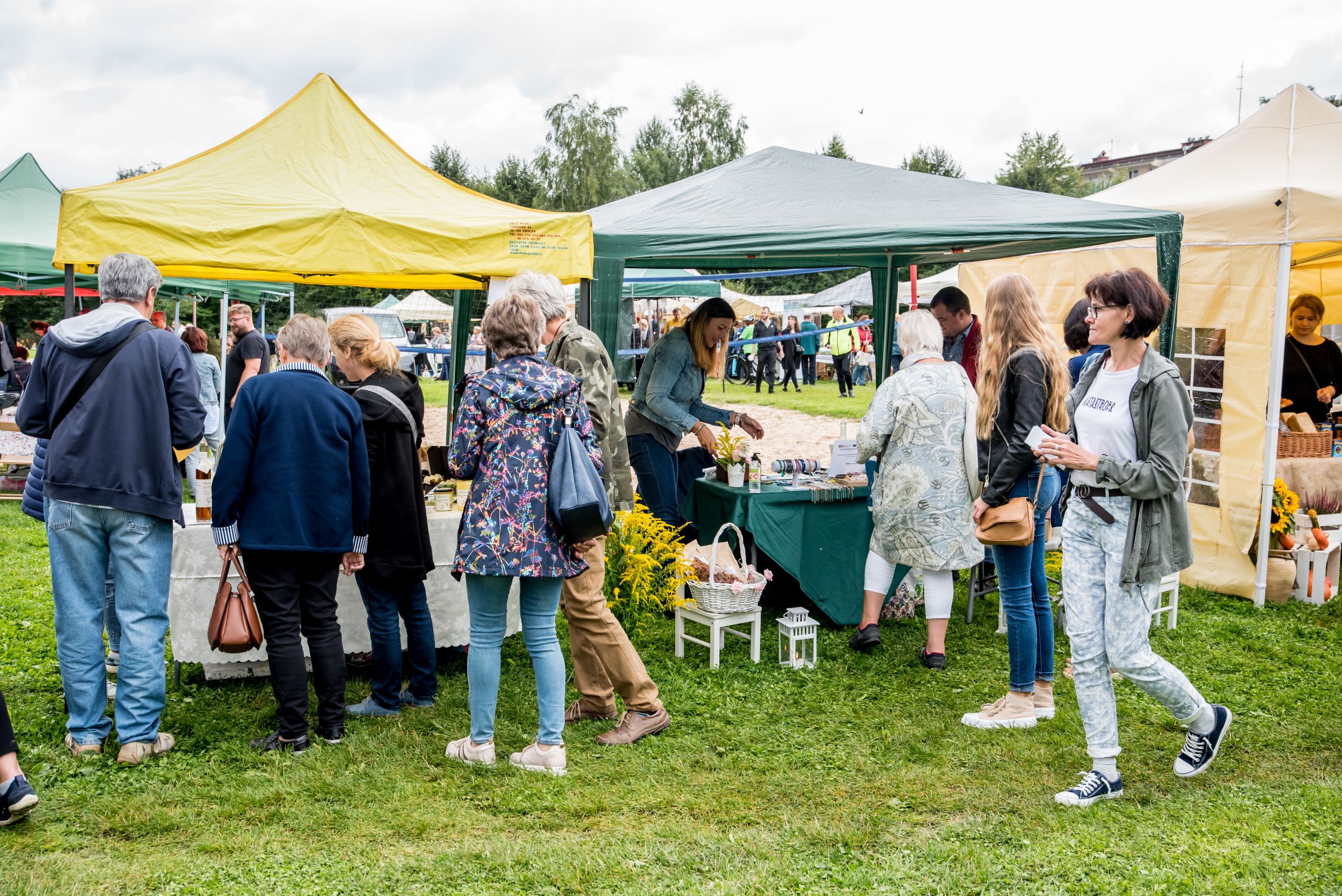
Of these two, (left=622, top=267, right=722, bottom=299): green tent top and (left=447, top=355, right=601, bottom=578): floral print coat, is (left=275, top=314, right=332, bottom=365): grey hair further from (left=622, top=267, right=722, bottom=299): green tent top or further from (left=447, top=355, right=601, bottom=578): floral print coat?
(left=622, top=267, right=722, bottom=299): green tent top

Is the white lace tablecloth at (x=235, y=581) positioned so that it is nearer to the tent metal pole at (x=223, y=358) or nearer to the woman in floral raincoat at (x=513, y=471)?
the woman in floral raincoat at (x=513, y=471)

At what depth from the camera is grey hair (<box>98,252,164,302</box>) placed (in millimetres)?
3297

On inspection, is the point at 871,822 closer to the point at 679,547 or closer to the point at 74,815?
the point at 679,547

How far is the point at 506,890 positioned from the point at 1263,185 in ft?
18.3

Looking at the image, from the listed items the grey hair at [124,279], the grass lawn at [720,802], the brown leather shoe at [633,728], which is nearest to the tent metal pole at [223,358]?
the grass lawn at [720,802]

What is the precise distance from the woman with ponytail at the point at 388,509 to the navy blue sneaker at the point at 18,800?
3.68 ft

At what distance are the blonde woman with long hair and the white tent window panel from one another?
9.02 ft

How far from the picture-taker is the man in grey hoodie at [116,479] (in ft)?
10.5

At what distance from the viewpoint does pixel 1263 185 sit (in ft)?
18.9

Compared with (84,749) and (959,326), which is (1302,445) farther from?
(84,749)

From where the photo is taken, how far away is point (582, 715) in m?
3.87

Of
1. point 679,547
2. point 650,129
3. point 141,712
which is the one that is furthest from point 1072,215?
point 650,129

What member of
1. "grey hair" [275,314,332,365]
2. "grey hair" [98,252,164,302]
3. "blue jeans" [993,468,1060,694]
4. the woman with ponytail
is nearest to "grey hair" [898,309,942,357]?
"blue jeans" [993,468,1060,694]

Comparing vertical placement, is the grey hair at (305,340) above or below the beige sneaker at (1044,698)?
above
